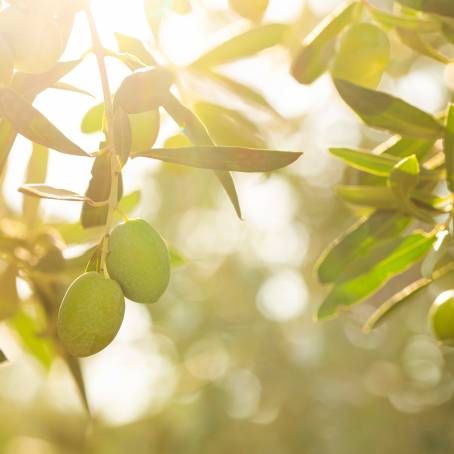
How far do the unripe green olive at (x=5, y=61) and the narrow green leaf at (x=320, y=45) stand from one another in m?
0.59

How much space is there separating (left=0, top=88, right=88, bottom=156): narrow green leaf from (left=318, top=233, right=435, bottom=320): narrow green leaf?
0.64 m

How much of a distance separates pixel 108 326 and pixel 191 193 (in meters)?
Answer: 7.02

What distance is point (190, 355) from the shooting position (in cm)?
792

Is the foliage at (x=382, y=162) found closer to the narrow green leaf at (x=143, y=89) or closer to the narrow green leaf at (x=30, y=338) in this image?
the narrow green leaf at (x=143, y=89)

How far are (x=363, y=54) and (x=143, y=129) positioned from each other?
1.61ft

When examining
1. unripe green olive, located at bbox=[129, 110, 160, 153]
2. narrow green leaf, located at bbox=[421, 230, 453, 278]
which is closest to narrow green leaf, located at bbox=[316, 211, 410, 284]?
narrow green leaf, located at bbox=[421, 230, 453, 278]

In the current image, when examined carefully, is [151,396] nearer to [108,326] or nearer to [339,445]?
[339,445]

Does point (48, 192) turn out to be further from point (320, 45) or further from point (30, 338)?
point (30, 338)

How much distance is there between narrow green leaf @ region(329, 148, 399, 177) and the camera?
1.29m

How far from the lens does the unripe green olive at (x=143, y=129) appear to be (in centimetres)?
109

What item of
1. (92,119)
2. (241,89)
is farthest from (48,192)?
(241,89)

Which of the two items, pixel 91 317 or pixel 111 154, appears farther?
pixel 111 154

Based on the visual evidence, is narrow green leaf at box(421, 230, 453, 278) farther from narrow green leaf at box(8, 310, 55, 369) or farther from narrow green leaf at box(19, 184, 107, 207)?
narrow green leaf at box(8, 310, 55, 369)

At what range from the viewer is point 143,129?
1.09 m
